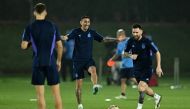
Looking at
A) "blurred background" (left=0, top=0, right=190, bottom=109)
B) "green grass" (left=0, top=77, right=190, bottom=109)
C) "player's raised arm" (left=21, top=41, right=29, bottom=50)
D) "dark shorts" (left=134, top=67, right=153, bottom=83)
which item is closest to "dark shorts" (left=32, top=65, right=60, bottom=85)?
"player's raised arm" (left=21, top=41, right=29, bottom=50)

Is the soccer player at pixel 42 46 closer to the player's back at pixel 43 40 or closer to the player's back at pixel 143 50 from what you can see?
the player's back at pixel 43 40

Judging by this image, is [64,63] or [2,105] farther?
[64,63]

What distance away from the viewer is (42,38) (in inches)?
548

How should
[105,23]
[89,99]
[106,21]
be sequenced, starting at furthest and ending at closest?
1. [106,21]
2. [105,23]
3. [89,99]

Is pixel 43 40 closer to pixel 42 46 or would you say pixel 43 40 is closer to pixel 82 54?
pixel 42 46

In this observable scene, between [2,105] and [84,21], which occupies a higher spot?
[84,21]

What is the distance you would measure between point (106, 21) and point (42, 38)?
89.8ft

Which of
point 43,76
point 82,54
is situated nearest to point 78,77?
point 82,54

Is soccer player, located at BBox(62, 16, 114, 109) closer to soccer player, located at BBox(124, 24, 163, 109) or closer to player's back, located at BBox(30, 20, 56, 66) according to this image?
soccer player, located at BBox(124, 24, 163, 109)

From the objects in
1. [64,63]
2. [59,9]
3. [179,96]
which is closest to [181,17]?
[59,9]

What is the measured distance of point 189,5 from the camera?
4181cm

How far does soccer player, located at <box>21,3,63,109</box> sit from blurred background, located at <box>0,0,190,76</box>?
25.9m

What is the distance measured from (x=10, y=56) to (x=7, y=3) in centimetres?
311

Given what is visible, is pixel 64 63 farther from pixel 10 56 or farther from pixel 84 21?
pixel 84 21
